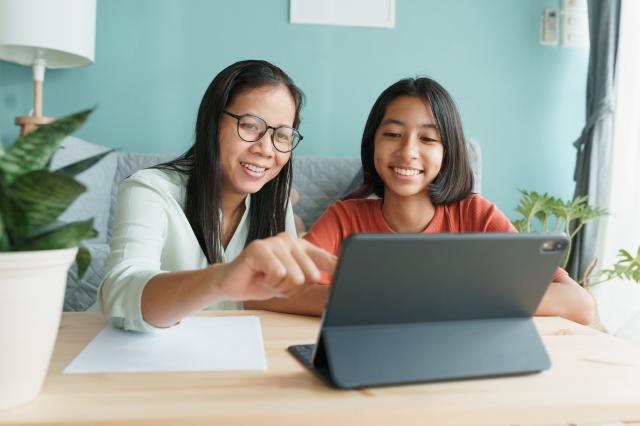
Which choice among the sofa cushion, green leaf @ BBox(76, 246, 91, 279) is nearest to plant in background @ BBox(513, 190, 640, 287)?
the sofa cushion

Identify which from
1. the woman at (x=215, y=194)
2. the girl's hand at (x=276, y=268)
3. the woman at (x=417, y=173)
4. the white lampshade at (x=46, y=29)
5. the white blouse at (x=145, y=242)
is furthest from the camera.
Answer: the white lampshade at (x=46, y=29)

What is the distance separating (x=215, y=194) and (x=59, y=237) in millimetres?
785

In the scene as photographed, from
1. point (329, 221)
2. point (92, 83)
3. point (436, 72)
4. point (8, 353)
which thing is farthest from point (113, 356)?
point (436, 72)

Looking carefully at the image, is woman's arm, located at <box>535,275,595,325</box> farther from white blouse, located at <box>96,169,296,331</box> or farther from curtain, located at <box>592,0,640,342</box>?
curtain, located at <box>592,0,640,342</box>

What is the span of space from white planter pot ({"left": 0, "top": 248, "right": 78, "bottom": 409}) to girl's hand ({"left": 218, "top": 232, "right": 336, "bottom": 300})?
0.18 m

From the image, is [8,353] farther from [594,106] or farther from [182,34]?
[594,106]

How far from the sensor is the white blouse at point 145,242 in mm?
778

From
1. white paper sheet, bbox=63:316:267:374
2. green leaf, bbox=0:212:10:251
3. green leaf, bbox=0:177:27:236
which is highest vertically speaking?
green leaf, bbox=0:177:27:236

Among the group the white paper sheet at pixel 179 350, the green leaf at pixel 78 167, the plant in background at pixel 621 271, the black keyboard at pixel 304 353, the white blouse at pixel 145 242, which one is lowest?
the plant in background at pixel 621 271

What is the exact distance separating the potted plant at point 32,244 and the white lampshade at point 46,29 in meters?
2.16

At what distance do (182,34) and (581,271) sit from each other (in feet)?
7.89

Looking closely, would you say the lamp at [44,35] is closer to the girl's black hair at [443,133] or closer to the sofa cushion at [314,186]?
the sofa cushion at [314,186]

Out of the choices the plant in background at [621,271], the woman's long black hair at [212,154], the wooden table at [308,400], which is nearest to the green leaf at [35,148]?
the wooden table at [308,400]

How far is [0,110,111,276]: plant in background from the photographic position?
0.48 meters
